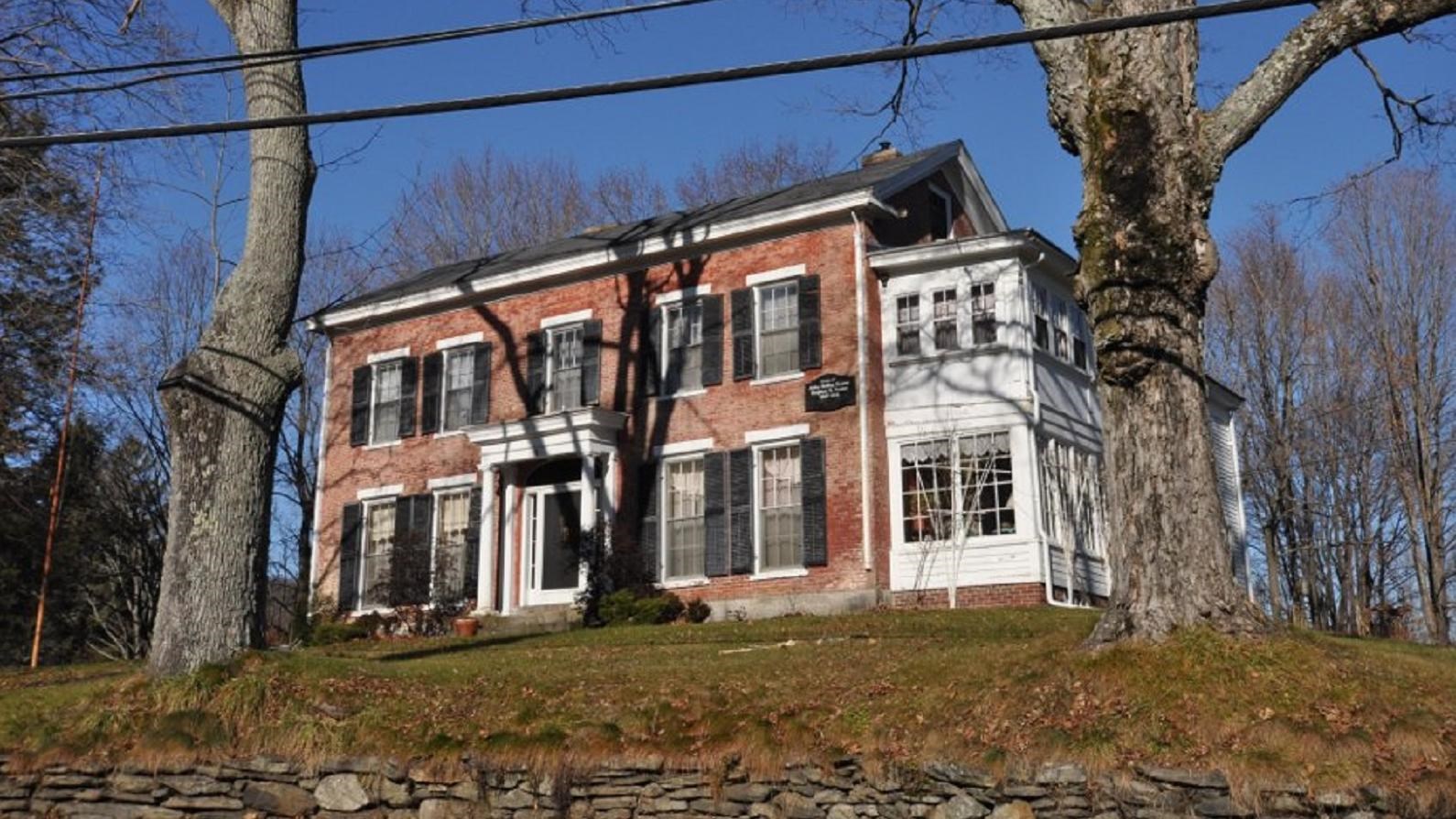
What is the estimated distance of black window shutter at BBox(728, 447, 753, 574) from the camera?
20.0 meters

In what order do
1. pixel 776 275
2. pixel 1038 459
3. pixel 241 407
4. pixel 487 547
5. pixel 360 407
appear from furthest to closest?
pixel 360 407 → pixel 487 547 → pixel 776 275 → pixel 1038 459 → pixel 241 407

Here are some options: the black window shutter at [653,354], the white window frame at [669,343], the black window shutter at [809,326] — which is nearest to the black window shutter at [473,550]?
the black window shutter at [653,354]

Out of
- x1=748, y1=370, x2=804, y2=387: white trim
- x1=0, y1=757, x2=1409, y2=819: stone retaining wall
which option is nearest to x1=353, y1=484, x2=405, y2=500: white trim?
x1=748, y1=370, x2=804, y2=387: white trim

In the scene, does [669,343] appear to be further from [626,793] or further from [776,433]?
[626,793]

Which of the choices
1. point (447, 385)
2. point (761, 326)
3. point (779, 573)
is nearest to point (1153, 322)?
point (779, 573)

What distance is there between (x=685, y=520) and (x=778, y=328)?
10.9ft

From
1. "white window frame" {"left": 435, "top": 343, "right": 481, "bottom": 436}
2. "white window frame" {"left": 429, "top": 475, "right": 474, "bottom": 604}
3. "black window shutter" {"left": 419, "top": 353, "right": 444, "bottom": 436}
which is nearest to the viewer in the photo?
"white window frame" {"left": 429, "top": 475, "right": 474, "bottom": 604}

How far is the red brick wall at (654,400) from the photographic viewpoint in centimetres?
1945

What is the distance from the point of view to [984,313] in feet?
64.5

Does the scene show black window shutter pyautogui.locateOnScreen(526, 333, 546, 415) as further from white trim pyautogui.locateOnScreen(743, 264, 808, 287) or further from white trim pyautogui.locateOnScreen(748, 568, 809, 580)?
white trim pyautogui.locateOnScreen(748, 568, 809, 580)

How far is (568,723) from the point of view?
30.3 ft

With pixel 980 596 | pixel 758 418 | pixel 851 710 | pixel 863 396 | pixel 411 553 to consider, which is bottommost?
pixel 851 710

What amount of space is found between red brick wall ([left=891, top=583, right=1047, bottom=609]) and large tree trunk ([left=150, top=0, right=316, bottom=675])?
33.2 ft

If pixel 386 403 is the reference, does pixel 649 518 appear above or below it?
below
